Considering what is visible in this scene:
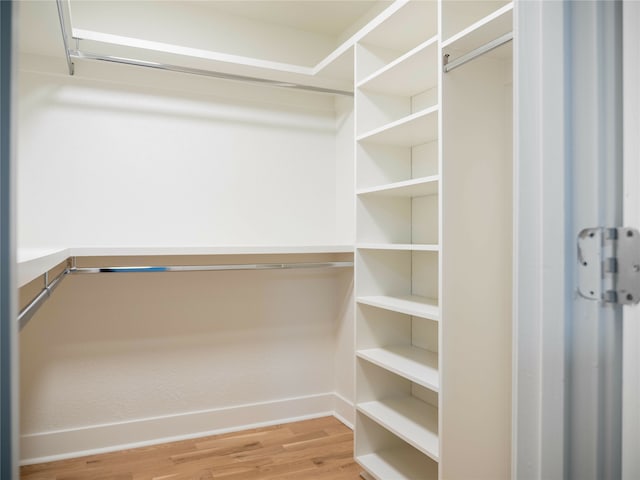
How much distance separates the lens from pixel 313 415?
2.65 metres

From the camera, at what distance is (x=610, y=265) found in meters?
0.57

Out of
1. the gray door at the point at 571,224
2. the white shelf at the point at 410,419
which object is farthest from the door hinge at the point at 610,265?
the white shelf at the point at 410,419

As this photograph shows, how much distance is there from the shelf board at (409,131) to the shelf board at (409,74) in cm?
19

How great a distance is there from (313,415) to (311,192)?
1.35 metres

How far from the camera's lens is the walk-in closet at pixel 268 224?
1.60m

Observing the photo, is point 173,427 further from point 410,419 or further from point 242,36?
point 242,36

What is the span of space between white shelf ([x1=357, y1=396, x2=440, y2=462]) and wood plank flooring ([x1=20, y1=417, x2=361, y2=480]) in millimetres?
321

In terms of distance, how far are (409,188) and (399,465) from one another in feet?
3.98

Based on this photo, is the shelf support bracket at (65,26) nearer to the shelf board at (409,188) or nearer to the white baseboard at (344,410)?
the shelf board at (409,188)

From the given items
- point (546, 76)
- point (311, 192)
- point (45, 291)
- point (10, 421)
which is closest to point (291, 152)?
point (311, 192)

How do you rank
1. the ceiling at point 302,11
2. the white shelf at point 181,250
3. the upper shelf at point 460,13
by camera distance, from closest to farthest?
the upper shelf at point 460,13
the white shelf at point 181,250
the ceiling at point 302,11

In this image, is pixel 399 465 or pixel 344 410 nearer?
pixel 399 465

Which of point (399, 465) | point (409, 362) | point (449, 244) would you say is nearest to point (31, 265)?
point (449, 244)

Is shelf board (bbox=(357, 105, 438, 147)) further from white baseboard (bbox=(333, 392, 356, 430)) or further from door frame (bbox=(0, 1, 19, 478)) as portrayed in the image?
white baseboard (bbox=(333, 392, 356, 430))
